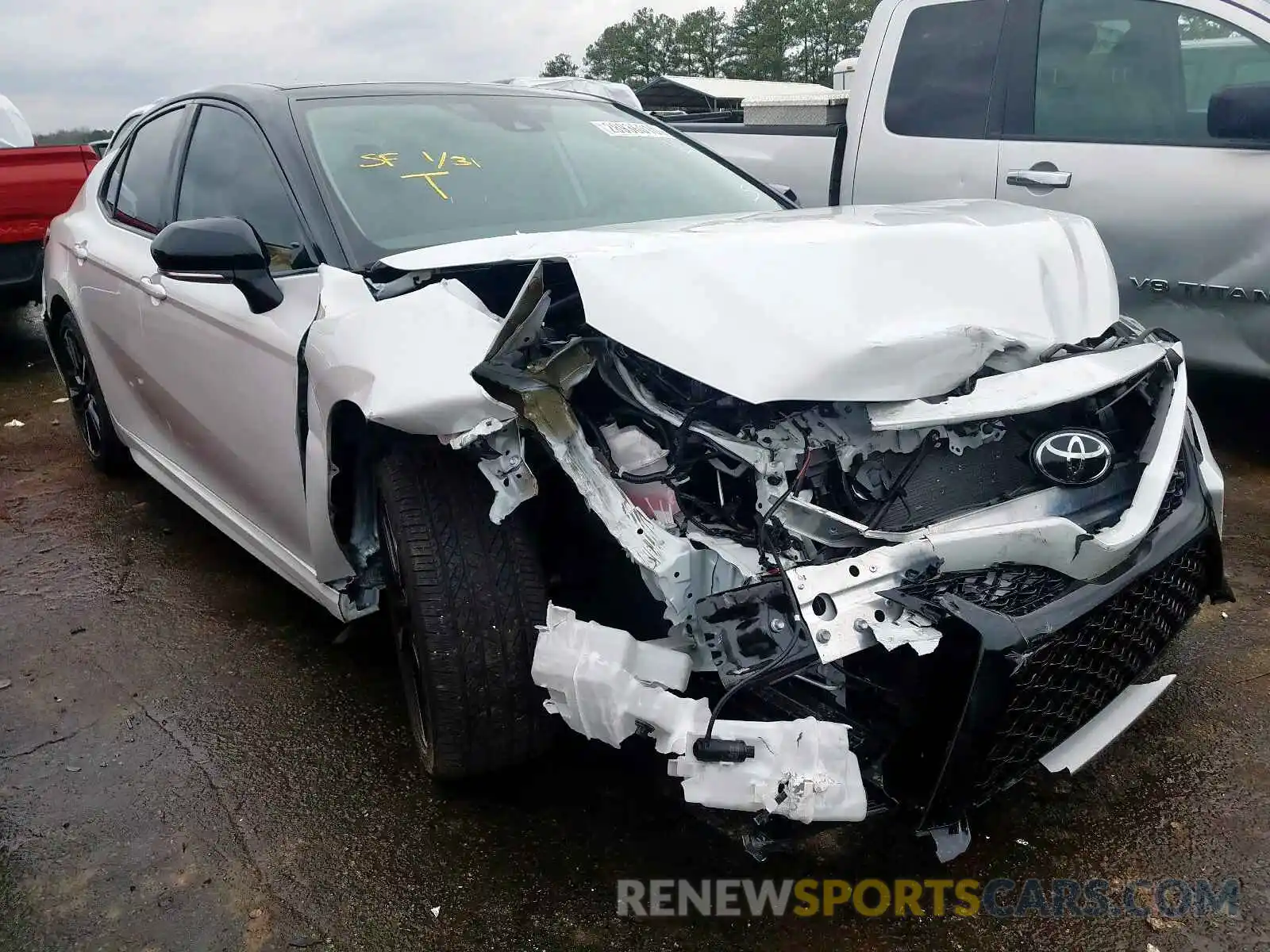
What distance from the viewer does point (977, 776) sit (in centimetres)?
171

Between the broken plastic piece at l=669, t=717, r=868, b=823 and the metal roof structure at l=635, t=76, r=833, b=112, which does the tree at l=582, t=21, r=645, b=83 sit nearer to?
the metal roof structure at l=635, t=76, r=833, b=112

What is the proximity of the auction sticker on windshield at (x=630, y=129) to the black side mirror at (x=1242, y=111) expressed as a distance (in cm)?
194

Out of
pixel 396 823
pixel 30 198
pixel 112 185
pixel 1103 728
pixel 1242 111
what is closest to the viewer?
pixel 1103 728

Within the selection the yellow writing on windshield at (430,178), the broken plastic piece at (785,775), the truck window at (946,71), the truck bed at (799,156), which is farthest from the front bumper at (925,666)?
the truck bed at (799,156)

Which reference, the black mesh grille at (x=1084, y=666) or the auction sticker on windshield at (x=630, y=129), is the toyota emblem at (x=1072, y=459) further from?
the auction sticker on windshield at (x=630, y=129)

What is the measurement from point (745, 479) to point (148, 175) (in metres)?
2.69

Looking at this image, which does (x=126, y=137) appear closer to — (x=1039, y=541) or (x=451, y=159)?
(x=451, y=159)

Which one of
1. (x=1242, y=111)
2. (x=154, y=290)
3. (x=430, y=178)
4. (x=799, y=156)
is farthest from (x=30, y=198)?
(x=1242, y=111)

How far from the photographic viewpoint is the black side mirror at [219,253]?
2365 mm

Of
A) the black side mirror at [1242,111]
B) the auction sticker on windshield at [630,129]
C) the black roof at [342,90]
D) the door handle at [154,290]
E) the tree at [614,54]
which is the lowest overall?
the tree at [614,54]

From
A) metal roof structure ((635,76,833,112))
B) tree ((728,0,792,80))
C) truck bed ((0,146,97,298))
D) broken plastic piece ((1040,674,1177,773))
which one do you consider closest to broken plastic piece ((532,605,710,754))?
broken plastic piece ((1040,674,1177,773))

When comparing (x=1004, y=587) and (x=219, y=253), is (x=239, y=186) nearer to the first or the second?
(x=219, y=253)

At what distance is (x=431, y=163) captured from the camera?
110 inches

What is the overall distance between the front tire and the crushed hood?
47 centimetres
